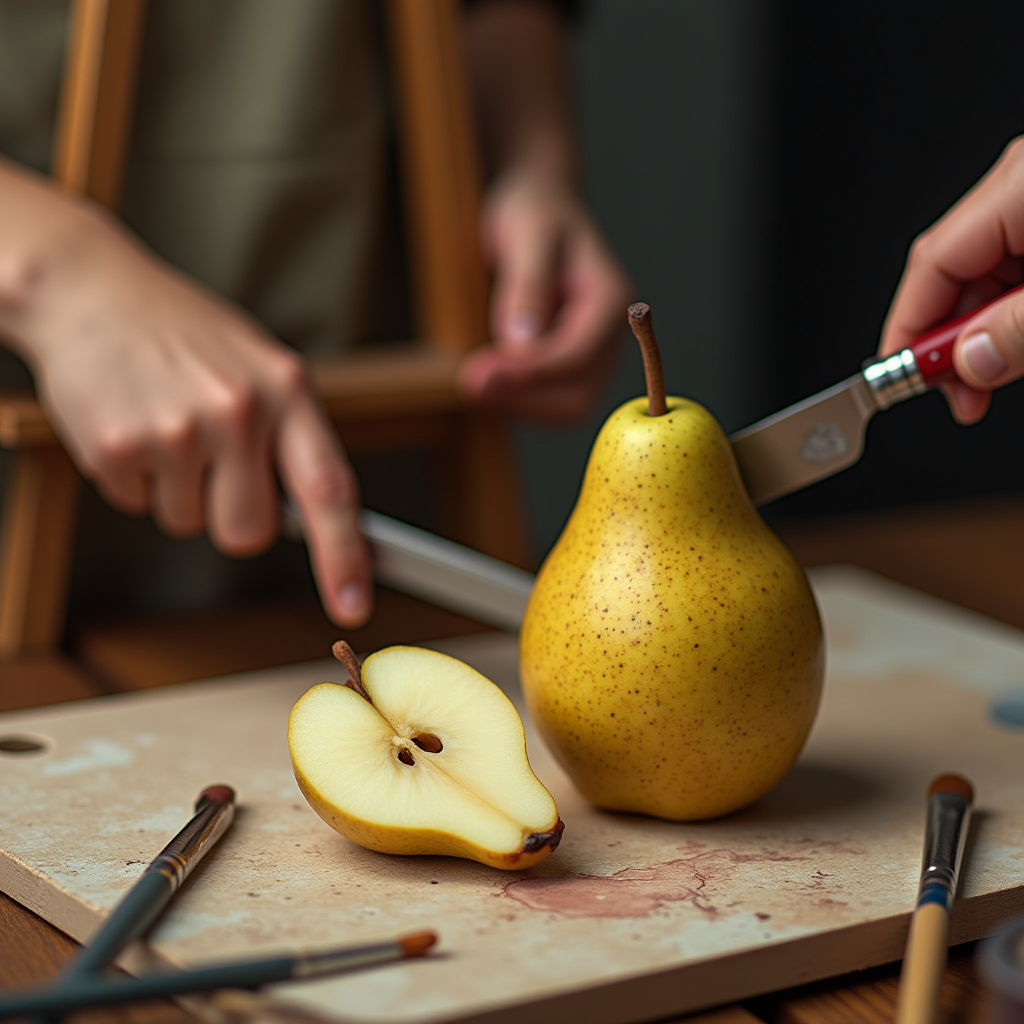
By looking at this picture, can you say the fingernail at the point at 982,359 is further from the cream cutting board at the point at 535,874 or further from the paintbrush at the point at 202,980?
the paintbrush at the point at 202,980

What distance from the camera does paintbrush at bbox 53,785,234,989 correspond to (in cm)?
59

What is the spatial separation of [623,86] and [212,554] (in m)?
1.84

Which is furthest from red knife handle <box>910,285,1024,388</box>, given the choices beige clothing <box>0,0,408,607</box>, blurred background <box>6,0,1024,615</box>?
blurred background <box>6,0,1024,615</box>

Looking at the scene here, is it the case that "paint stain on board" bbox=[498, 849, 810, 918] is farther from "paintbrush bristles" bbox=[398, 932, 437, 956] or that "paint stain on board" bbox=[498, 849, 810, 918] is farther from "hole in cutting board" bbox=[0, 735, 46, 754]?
"hole in cutting board" bbox=[0, 735, 46, 754]

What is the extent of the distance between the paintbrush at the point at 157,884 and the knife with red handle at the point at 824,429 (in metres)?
0.36

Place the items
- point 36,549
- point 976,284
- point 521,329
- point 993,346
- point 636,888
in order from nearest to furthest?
1. point 636,888
2. point 993,346
3. point 976,284
4. point 36,549
5. point 521,329

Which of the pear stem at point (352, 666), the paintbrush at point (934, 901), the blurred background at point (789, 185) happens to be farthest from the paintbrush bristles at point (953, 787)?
the blurred background at point (789, 185)

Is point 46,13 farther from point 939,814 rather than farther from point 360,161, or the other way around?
point 939,814

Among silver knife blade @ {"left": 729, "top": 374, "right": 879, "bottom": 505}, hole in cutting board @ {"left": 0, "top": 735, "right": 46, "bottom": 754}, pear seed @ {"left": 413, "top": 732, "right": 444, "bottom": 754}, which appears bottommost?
pear seed @ {"left": 413, "top": 732, "right": 444, "bottom": 754}

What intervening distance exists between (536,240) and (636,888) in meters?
0.77

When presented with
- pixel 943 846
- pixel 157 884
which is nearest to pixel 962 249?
pixel 943 846

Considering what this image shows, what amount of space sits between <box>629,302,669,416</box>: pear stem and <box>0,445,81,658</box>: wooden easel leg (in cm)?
61

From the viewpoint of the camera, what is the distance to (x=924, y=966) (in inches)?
23.4

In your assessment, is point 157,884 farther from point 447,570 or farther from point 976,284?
point 976,284
